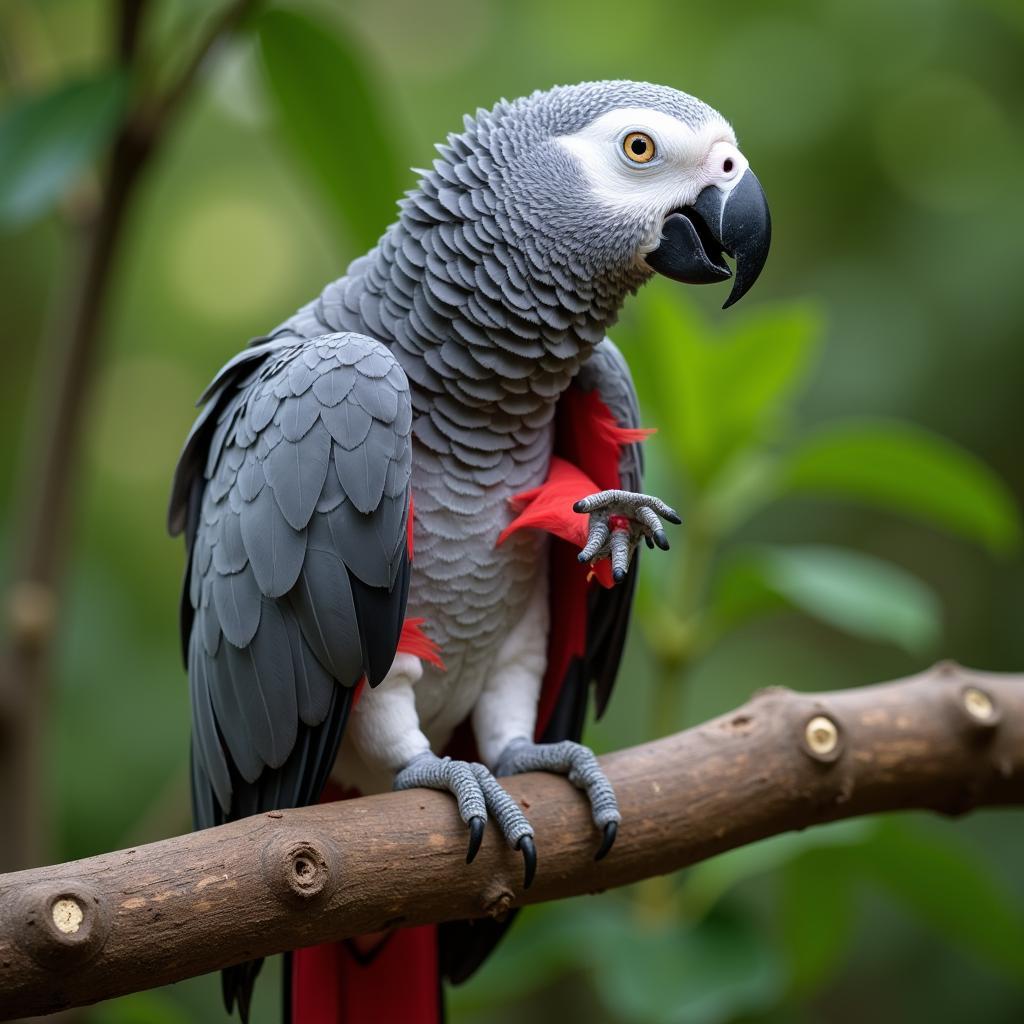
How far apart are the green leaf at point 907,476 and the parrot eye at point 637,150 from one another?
62 cm

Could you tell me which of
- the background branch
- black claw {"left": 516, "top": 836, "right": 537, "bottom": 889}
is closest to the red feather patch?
black claw {"left": 516, "top": 836, "right": 537, "bottom": 889}

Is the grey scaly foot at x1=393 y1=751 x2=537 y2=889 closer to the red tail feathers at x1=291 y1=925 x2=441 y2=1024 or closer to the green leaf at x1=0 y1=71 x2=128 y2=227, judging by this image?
the red tail feathers at x1=291 y1=925 x2=441 y2=1024

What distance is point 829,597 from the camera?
4.79 feet

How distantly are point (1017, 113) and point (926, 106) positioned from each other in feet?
0.69

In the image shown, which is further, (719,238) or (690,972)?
(690,972)

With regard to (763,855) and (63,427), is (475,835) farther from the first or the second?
(63,427)

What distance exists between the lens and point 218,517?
1.10 metres

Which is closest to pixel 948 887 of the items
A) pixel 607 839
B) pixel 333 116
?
pixel 607 839

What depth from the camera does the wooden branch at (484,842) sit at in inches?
32.3

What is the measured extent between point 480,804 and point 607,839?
0.45 ft

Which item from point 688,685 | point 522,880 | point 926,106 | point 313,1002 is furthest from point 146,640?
point 926,106

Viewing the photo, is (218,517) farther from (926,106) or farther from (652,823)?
(926,106)

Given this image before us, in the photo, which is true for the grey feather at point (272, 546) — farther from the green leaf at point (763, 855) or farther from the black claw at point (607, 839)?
→ the green leaf at point (763, 855)

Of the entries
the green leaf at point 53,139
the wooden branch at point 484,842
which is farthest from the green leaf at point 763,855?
the green leaf at point 53,139
